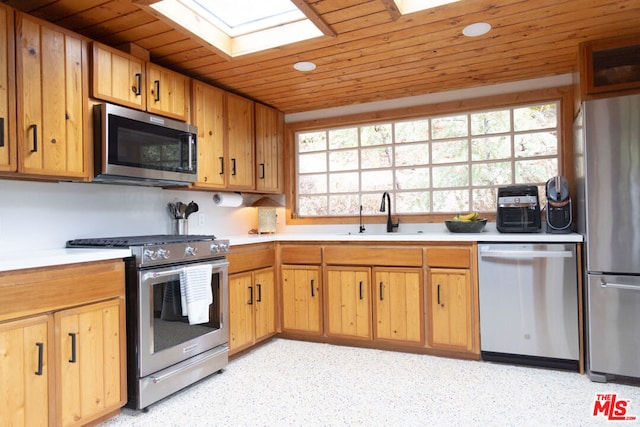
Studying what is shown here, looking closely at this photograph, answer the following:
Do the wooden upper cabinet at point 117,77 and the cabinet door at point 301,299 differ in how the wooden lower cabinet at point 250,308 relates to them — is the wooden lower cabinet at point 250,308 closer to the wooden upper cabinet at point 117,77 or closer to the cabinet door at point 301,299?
the cabinet door at point 301,299

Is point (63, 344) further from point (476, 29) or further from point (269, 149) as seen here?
point (476, 29)

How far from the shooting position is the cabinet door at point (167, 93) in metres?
2.68

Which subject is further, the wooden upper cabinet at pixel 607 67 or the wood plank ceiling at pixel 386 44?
the wooden upper cabinet at pixel 607 67

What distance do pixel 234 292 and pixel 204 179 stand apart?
2.93 feet

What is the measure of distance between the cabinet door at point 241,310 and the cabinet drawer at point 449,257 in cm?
142

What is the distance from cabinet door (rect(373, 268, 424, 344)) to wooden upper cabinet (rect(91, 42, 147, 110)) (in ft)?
7.05

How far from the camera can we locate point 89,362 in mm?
2020

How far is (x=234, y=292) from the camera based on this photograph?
3.04 m

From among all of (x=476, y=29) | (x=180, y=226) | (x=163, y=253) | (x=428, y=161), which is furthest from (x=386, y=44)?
(x=180, y=226)

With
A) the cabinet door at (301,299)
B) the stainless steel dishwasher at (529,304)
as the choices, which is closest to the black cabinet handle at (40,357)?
the cabinet door at (301,299)

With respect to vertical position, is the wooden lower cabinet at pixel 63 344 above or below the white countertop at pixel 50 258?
below

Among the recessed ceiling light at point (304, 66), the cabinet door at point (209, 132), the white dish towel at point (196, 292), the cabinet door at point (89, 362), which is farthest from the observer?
the cabinet door at point (209, 132)

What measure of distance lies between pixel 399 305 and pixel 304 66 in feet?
6.47

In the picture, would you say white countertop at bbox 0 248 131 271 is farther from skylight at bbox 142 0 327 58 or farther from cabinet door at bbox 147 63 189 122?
skylight at bbox 142 0 327 58
